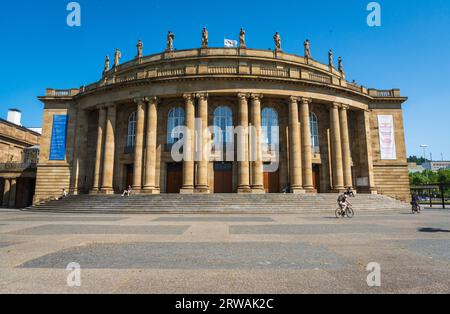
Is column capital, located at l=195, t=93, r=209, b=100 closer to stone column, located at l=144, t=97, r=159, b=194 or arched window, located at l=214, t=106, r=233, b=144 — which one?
arched window, located at l=214, t=106, r=233, b=144

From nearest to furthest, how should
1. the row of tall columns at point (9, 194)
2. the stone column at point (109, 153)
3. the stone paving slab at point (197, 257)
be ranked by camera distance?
the stone paving slab at point (197, 257) < the stone column at point (109, 153) < the row of tall columns at point (9, 194)

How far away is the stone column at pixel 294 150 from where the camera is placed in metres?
27.3

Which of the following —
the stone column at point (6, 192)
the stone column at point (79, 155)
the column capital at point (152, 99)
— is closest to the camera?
the column capital at point (152, 99)

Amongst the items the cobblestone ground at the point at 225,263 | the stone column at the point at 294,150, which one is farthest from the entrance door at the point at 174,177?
the cobblestone ground at the point at 225,263

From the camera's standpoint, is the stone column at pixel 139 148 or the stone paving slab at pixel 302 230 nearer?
the stone paving slab at pixel 302 230

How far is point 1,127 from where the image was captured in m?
43.9

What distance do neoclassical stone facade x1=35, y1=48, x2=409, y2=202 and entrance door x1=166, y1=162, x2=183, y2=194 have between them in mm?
113

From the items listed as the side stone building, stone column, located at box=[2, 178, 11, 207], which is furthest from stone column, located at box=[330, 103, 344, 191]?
stone column, located at box=[2, 178, 11, 207]

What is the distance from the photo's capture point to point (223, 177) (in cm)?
2945

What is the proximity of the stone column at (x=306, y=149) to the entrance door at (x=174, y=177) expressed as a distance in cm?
1345

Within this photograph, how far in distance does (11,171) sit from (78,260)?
41291 millimetres

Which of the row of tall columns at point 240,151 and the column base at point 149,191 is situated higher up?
the row of tall columns at point 240,151

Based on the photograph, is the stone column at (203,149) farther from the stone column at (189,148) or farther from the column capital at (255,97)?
the column capital at (255,97)

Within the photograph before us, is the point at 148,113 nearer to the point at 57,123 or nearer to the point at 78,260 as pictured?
the point at 57,123
